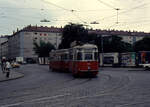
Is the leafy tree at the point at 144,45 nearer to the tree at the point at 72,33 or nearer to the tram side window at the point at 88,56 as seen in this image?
the tree at the point at 72,33

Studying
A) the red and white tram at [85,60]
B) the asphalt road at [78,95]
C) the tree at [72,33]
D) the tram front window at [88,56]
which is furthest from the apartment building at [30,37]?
the asphalt road at [78,95]

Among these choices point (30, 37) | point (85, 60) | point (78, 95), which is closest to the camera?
point (78, 95)

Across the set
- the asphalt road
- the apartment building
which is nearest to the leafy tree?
the apartment building

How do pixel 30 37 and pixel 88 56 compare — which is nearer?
pixel 88 56

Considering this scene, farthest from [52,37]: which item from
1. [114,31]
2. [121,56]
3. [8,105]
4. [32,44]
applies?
[8,105]

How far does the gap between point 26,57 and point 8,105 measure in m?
112

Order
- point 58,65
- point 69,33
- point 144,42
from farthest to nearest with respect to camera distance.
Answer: point 144,42, point 69,33, point 58,65

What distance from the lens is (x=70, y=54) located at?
28578 millimetres

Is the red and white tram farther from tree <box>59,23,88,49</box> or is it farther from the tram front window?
tree <box>59,23,88,49</box>

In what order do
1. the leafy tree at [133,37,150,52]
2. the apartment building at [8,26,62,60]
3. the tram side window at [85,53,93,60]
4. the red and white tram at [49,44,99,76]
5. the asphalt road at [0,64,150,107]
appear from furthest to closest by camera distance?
the apartment building at [8,26,62,60]
the leafy tree at [133,37,150,52]
the tram side window at [85,53,93,60]
the red and white tram at [49,44,99,76]
the asphalt road at [0,64,150,107]

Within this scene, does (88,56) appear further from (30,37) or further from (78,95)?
(30,37)

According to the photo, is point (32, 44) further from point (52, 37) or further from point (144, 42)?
point (144, 42)

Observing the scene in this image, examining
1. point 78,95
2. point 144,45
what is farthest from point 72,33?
point 78,95

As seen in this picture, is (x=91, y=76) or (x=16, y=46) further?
(x=16, y=46)
